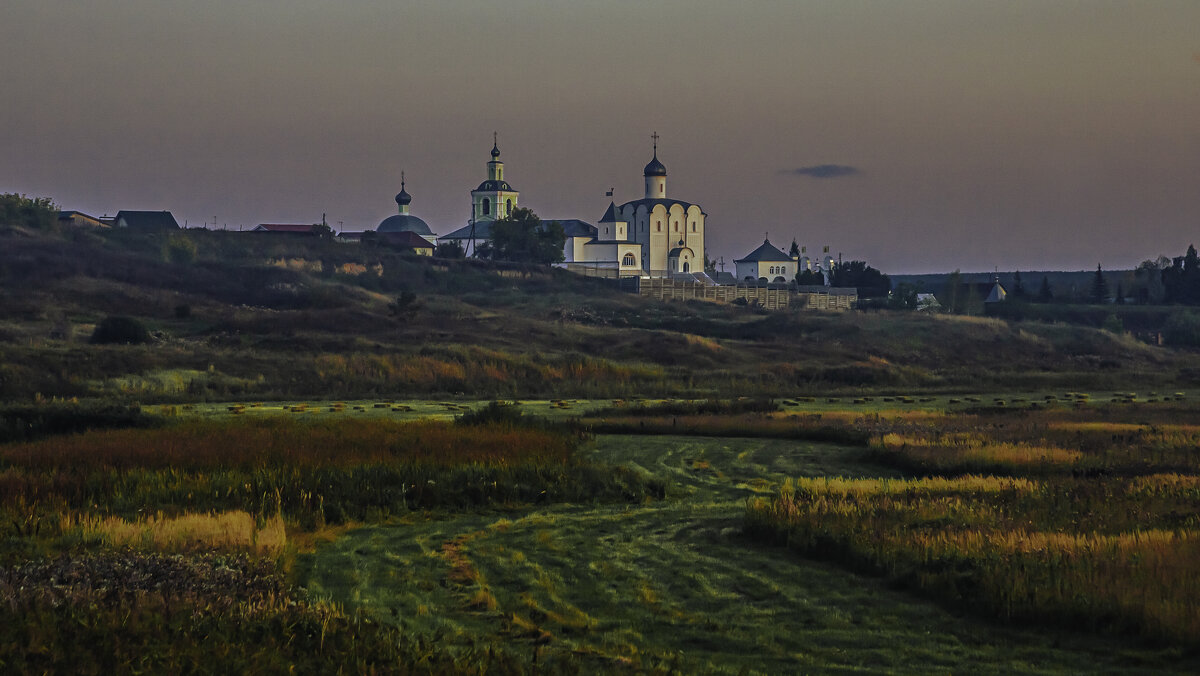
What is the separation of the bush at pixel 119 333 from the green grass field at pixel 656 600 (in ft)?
137

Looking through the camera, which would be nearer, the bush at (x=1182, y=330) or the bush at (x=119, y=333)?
the bush at (x=119, y=333)

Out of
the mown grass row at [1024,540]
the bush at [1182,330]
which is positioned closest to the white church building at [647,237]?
the bush at [1182,330]

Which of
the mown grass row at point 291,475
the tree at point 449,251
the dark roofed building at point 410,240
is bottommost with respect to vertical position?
the mown grass row at point 291,475

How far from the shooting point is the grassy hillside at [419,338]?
4872cm

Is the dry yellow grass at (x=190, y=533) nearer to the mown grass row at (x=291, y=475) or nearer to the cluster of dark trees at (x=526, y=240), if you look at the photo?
the mown grass row at (x=291, y=475)

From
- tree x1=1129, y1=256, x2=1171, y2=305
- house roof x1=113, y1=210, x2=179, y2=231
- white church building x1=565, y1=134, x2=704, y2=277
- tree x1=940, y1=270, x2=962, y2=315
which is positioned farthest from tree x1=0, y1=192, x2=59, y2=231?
tree x1=1129, y1=256, x2=1171, y2=305

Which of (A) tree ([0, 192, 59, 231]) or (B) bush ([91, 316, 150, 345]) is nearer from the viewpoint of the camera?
(B) bush ([91, 316, 150, 345])

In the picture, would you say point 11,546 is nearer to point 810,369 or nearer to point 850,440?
point 850,440

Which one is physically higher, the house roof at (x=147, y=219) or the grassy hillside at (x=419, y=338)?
the house roof at (x=147, y=219)

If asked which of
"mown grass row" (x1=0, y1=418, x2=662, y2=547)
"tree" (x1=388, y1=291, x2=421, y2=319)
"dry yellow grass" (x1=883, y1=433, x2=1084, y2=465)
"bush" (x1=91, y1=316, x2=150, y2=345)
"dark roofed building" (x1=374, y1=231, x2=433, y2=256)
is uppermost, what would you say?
"dark roofed building" (x1=374, y1=231, x2=433, y2=256)

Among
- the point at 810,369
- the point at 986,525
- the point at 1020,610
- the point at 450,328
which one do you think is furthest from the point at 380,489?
the point at 450,328

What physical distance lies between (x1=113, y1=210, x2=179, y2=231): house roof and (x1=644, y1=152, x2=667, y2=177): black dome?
60.8 metres

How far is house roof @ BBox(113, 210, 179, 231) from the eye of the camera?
156m

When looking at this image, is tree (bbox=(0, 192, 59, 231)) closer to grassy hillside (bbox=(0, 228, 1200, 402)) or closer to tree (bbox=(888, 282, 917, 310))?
grassy hillside (bbox=(0, 228, 1200, 402))
